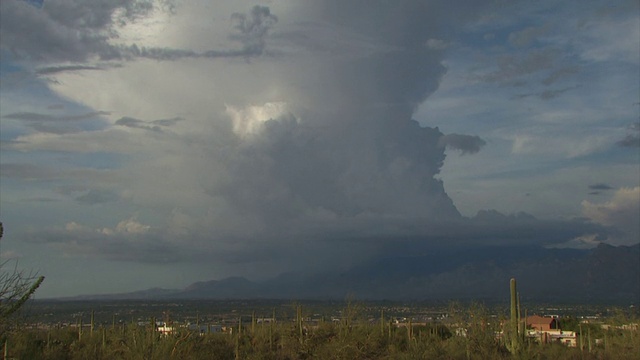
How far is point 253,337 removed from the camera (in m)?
50.6

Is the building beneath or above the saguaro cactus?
beneath

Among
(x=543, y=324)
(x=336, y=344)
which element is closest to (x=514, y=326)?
(x=336, y=344)

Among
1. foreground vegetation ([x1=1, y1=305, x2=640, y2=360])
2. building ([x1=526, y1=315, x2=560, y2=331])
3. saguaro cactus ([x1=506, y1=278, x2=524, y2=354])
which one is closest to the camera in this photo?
foreground vegetation ([x1=1, y1=305, x2=640, y2=360])

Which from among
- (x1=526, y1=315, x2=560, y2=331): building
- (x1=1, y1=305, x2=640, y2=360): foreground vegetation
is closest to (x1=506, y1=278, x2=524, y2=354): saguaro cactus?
(x1=1, y1=305, x2=640, y2=360): foreground vegetation

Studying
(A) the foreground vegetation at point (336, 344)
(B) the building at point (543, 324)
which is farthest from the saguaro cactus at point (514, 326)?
(B) the building at point (543, 324)

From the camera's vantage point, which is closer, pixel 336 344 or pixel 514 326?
pixel 514 326

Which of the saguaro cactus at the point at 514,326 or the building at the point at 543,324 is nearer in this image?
the saguaro cactus at the point at 514,326

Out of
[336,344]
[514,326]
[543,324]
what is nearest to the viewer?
[514,326]

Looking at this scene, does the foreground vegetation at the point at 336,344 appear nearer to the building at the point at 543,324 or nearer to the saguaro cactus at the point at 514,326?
the saguaro cactus at the point at 514,326

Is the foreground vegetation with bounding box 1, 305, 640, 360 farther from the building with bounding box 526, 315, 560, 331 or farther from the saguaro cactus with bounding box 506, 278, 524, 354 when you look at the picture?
the building with bounding box 526, 315, 560, 331

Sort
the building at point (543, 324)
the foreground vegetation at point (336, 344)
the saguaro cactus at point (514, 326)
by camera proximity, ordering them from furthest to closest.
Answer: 1. the building at point (543, 324)
2. the saguaro cactus at point (514, 326)
3. the foreground vegetation at point (336, 344)

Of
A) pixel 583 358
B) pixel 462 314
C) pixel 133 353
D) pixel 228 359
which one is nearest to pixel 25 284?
pixel 133 353

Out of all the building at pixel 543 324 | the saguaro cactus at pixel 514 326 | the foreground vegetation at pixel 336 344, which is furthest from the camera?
the building at pixel 543 324

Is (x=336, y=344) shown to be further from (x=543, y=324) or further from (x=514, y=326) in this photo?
(x=543, y=324)
